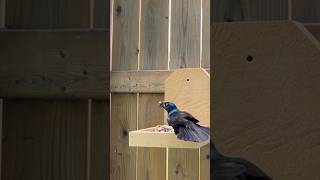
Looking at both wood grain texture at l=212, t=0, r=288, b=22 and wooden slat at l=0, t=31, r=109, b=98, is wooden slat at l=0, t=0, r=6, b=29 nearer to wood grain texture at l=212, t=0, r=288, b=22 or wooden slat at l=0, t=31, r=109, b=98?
wooden slat at l=0, t=31, r=109, b=98

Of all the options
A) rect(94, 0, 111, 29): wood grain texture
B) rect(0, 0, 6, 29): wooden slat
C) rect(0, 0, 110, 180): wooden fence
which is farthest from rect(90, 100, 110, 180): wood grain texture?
rect(0, 0, 6, 29): wooden slat

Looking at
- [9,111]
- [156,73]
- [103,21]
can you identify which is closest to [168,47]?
[156,73]

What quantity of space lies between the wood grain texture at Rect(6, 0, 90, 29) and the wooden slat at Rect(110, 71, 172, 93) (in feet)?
2.14

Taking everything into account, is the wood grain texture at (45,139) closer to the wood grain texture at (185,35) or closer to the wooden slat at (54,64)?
the wooden slat at (54,64)

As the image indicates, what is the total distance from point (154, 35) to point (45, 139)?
816 mm

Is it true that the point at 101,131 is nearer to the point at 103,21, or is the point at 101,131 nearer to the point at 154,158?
the point at 103,21

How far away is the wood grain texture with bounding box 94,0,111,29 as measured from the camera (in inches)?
54.9

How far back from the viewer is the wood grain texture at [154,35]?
2.05 metres

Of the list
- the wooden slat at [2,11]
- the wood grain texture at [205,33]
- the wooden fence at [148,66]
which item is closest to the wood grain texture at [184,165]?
the wooden fence at [148,66]

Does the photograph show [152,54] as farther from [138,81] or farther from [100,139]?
[100,139]

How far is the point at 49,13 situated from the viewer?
4.62 ft

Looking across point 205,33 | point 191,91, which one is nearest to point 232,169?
point 191,91

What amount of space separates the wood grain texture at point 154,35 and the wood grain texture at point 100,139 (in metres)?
0.70

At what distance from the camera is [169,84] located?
189 cm
